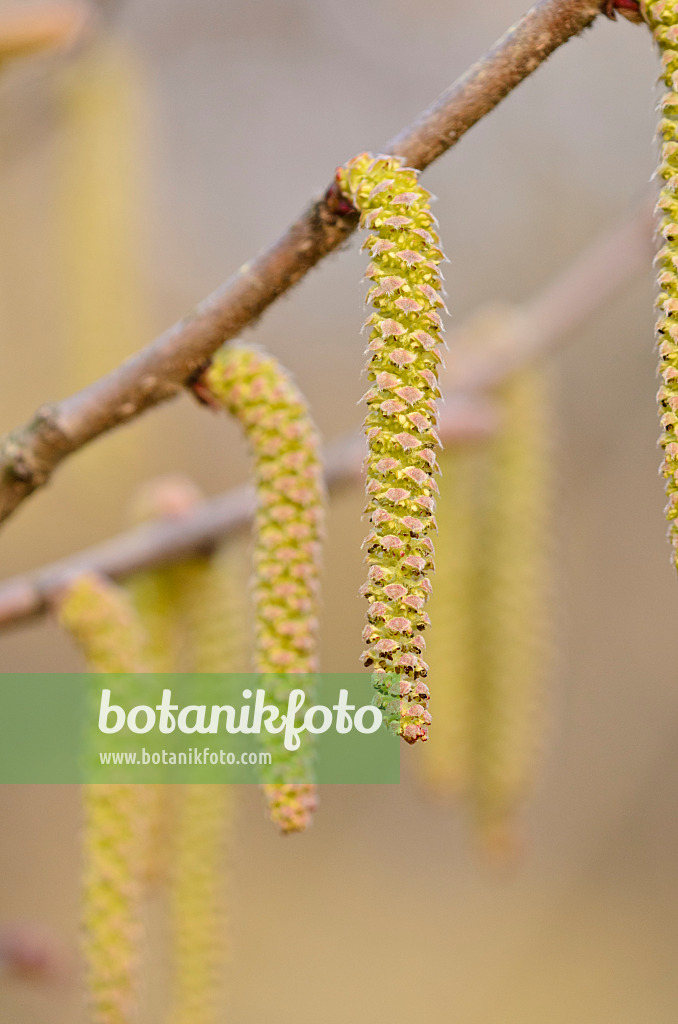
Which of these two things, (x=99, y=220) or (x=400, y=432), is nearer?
(x=400, y=432)

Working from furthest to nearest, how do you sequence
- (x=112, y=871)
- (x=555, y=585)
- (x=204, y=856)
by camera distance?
1. (x=555, y=585)
2. (x=204, y=856)
3. (x=112, y=871)

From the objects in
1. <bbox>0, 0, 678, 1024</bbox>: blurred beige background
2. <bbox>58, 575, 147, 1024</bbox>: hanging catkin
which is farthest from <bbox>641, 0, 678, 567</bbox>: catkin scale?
<bbox>0, 0, 678, 1024</bbox>: blurred beige background

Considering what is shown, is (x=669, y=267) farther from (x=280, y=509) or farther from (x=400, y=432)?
(x=280, y=509)

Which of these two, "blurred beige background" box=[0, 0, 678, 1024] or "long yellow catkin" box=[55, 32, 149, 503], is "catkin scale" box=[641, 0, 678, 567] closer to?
"long yellow catkin" box=[55, 32, 149, 503]

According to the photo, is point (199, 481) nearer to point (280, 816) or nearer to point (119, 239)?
point (119, 239)

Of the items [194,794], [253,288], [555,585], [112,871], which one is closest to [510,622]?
[194,794]

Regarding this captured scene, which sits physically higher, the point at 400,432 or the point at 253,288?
the point at 253,288
